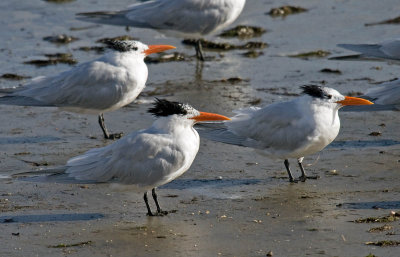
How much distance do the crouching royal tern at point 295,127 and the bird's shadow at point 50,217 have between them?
1.47 m

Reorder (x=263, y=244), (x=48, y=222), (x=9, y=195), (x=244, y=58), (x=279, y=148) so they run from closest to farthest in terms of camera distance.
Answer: (x=263, y=244) < (x=48, y=222) < (x=9, y=195) < (x=279, y=148) < (x=244, y=58)

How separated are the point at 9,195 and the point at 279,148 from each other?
2.17m

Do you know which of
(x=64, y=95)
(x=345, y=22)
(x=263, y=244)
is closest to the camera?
(x=263, y=244)

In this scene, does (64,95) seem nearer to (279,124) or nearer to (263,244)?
(279,124)

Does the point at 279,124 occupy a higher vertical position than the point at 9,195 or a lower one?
higher

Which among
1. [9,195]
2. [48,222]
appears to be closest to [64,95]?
[9,195]

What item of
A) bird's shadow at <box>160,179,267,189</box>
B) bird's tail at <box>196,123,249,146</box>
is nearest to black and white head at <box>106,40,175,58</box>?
bird's tail at <box>196,123,249,146</box>

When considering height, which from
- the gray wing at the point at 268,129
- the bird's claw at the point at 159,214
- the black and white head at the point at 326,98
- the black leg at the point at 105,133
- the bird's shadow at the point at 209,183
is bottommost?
the black leg at the point at 105,133

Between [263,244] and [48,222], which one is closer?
[263,244]

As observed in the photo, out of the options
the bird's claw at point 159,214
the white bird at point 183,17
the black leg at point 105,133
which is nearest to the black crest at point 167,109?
the bird's claw at point 159,214

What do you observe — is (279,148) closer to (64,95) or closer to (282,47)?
(64,95)

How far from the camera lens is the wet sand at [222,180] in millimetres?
5793

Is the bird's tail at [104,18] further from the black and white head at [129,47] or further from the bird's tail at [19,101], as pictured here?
the bird's tail at [19,101]

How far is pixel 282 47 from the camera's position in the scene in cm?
1091
